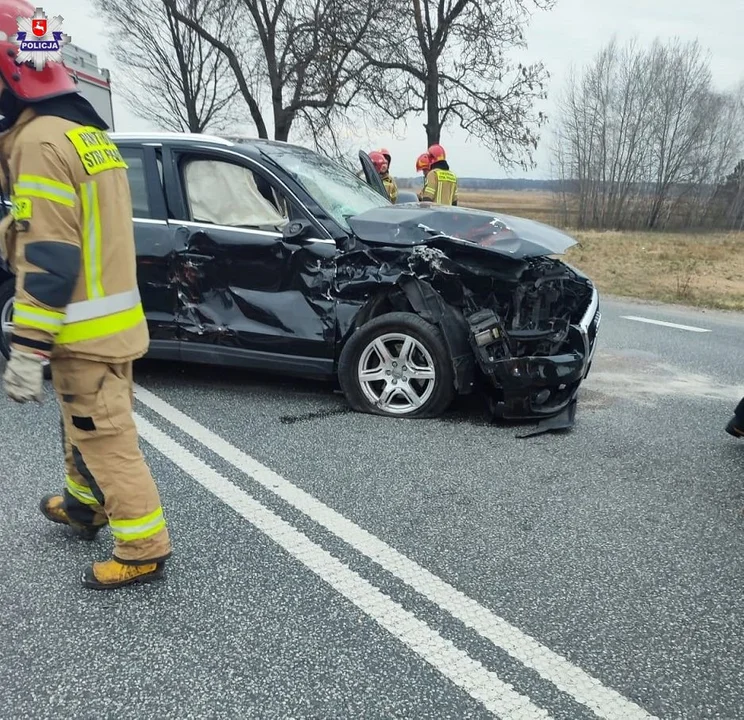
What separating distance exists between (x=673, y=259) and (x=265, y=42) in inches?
492

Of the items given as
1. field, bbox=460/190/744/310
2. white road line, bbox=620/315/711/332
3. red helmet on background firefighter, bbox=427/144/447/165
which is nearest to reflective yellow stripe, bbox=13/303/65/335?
field, bbox=460/190/744/310

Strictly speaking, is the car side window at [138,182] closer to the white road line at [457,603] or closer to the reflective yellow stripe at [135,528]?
the white road line at [457,603]

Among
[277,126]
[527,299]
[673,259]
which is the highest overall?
[277,126]

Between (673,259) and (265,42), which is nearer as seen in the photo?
(673,259)

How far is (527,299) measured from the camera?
4.45 meters

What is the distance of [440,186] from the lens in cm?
848

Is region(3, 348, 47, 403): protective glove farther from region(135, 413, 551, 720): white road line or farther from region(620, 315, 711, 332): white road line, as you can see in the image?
region(620, 315, 711, 332): white road line

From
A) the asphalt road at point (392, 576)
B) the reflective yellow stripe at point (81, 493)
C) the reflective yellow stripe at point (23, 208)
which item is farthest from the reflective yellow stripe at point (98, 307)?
the asphalt road at point (392, 576)

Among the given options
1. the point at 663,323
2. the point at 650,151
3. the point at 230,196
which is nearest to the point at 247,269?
the point at 230,196

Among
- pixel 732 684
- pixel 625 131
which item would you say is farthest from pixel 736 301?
pixel 625 131

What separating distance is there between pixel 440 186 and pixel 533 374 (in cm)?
480

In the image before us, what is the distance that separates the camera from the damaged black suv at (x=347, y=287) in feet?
14.2

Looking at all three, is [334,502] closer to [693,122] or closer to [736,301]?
[736,301]

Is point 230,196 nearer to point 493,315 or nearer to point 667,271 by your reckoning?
point 493,315
